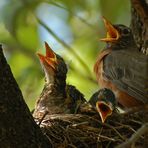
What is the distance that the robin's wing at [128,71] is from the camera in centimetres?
523

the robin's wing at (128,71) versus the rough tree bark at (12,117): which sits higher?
the rough tree bark at (12,117)

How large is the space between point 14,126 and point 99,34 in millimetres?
3325

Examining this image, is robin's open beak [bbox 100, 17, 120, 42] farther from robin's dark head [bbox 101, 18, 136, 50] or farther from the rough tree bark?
the rough tree bark

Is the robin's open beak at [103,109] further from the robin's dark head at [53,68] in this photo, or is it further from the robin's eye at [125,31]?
the robin's eye at [125,31]

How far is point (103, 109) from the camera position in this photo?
4426 mm

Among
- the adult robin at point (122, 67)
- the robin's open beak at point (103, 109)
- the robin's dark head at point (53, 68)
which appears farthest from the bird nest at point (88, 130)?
the robin's dark head at point (53, 68)

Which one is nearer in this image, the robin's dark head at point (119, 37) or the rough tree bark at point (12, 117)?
the rough tree bark at point (12, 117)

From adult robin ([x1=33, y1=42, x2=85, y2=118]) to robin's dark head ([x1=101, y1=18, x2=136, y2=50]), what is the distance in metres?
0.68

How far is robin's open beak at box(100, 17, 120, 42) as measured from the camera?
5610 millimetres

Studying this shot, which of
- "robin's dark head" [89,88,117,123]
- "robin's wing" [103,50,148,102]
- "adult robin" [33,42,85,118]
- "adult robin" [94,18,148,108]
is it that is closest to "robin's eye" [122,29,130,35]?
"adult robin" [94,18,148,108]

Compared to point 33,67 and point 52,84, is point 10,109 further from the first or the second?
point 33,67

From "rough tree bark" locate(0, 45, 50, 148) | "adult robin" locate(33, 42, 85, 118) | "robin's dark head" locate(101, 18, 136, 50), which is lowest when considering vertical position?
"adult robin" locate(33, 42, 85, 118)

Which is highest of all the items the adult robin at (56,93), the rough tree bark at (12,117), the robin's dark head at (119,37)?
the rough tree bark at (12,117)

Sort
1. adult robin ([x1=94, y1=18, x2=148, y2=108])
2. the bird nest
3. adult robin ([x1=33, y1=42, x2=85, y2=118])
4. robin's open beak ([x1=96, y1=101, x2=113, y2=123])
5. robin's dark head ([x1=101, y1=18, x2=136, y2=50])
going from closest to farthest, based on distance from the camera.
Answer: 1. the bird nest
2. robin's open beak ([x1=96, y1=101, x2=113, y2=123])
3. adult robin ([x1=33, y1=42, x2=85, y2=118])
4. adult robin ([x1=94, y1=18, x2=148, y2=108])
5. robin's dark head ([x1=101, y1=18, x2=136, y2=50])
